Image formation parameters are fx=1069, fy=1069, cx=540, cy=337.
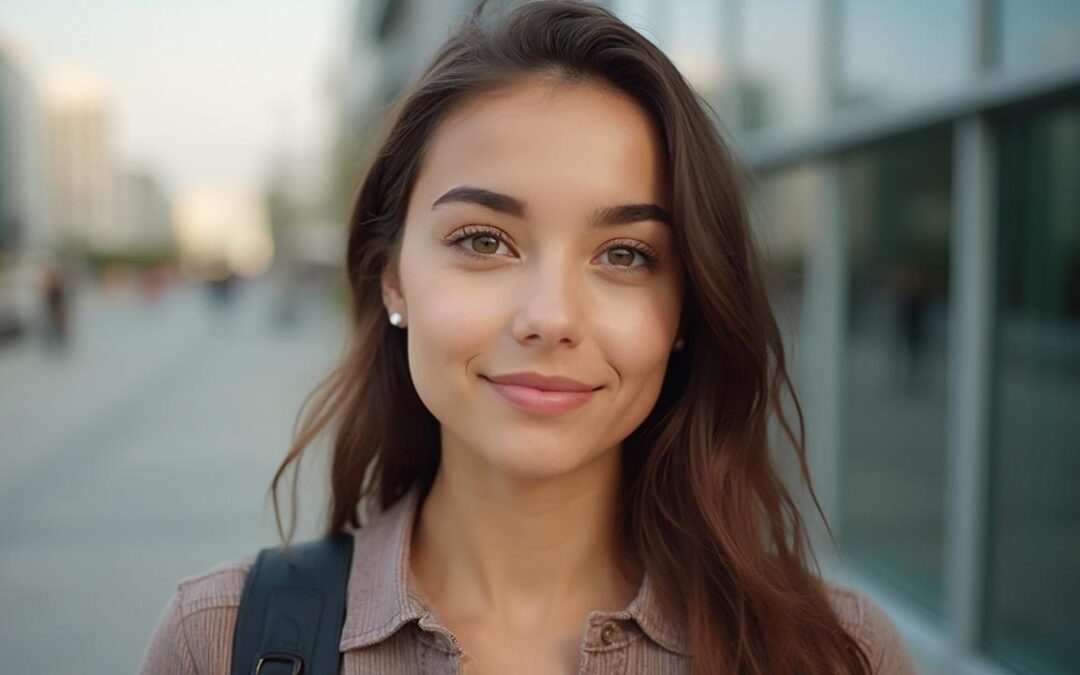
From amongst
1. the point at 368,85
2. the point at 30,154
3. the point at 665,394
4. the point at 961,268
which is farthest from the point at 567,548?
the point at 30,154

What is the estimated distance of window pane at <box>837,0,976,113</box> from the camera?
4.21 metres

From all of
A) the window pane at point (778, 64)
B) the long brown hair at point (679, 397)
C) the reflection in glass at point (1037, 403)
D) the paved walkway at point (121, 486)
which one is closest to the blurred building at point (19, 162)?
the paved walkway at point (121, 486)

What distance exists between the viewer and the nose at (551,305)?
1.45 meters

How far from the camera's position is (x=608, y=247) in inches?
61.2

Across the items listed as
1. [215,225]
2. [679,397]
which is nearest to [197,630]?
[679,397]

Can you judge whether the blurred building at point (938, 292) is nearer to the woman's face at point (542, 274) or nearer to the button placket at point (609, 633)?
the woman's face at point (542, 274)

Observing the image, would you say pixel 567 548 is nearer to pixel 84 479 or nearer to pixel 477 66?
pixel 477 66

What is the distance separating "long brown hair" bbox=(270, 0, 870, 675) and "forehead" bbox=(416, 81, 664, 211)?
0.03m

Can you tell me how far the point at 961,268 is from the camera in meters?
4.19

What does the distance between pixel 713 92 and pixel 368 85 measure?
38723mm

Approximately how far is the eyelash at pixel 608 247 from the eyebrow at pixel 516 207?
3cm

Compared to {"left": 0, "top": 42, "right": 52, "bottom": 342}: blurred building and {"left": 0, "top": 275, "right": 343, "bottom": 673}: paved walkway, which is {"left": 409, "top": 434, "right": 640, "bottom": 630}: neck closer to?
{"left": 0, "top": 275, "right": 343, "bottom": 673}: paved walkway

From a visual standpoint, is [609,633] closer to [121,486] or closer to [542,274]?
[542,274]

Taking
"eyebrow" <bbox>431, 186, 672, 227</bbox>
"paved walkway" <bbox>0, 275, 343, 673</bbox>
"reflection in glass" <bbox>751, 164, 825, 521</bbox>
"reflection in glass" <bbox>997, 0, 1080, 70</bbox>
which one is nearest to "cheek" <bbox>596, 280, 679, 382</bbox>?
"eyebrow" <bbox>431, 186, 672, 227</bbox>
